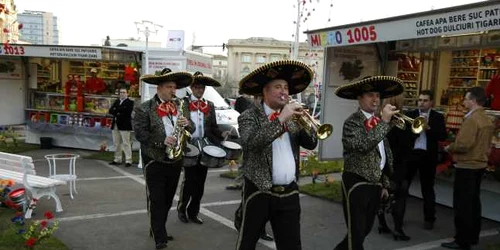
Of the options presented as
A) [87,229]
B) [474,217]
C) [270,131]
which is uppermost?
[270,131]

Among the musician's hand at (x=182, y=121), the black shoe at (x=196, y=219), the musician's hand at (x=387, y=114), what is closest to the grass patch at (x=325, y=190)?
the black shoe at (x=196, y=219)

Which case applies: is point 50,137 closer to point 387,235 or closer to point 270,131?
point 387,235

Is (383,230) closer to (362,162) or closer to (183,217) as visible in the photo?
(362,162)

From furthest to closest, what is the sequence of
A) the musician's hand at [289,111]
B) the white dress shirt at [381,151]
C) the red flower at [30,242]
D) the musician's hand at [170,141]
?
the musician's hand at [170,141], the red flower at [30,242], the white dress shirt at [381,151], the musician's hand at [289,111]

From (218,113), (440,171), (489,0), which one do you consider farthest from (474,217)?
(218,113)

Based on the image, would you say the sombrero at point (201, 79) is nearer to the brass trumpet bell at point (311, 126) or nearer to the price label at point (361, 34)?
the price label at point (361, 34)

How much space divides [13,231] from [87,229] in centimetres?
84

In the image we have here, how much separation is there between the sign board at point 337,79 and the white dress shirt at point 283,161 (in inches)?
201

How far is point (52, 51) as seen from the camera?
11438mm

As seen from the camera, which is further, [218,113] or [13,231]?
[218,113]

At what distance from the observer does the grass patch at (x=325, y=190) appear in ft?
24.9

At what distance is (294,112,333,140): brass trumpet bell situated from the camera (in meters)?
3.31

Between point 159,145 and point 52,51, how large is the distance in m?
8.04

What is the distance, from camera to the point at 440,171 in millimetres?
6930
